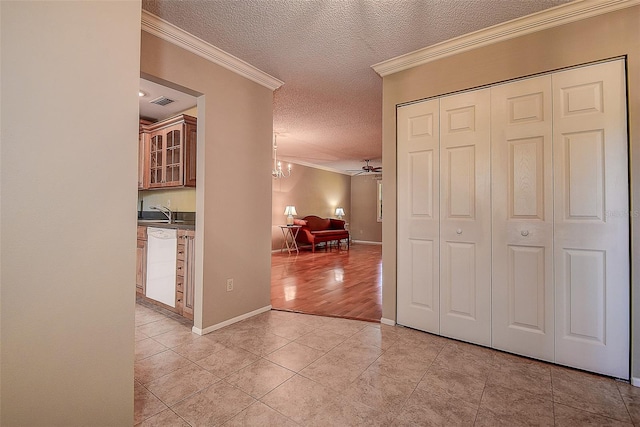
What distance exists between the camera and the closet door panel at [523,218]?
2086 millimetres

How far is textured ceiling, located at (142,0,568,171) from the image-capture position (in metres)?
1.99

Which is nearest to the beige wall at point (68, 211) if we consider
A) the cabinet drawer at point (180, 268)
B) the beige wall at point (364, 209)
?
the cabinet drawer at point (180, 268)

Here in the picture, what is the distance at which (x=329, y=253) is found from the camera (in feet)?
25.4

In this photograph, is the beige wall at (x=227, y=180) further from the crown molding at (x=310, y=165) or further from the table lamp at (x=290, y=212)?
the crown molding at (x=310, y=165)

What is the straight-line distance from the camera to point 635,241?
5.96 ft

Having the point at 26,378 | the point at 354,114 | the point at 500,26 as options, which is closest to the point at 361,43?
the point at 500,26

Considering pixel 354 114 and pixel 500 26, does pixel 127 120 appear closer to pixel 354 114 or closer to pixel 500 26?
pixel 500 26

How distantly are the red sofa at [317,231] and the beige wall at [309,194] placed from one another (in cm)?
45

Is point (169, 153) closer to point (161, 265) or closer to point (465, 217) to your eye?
point (161, 265)

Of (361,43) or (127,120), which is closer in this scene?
(127,120)

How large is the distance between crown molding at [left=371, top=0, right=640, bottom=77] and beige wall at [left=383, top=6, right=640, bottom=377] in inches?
1.5

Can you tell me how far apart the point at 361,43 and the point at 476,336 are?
8.54 feet

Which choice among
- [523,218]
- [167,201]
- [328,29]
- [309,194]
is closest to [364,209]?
[309,194]

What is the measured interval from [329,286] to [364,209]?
6.61m
